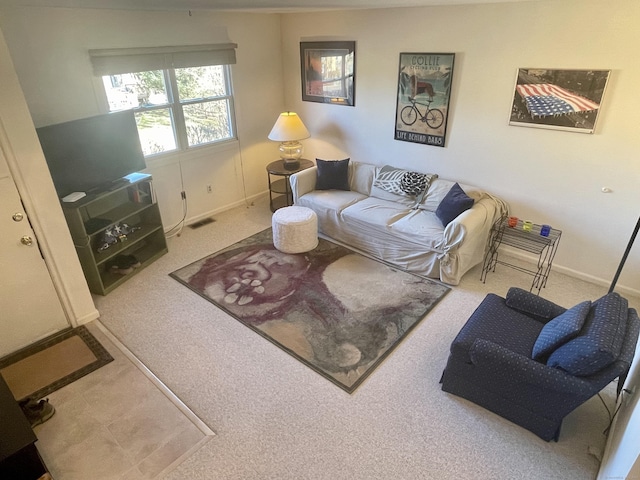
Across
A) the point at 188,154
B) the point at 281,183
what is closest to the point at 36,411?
the point at 188,154

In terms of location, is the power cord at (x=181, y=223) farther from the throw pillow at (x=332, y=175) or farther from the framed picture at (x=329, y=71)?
the framed picture at (x=329, y=71)

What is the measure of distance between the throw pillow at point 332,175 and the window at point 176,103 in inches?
52.4

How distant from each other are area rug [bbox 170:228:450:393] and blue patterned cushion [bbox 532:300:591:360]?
1002 mm

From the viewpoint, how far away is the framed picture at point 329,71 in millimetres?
4539

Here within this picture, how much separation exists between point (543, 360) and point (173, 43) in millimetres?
4351

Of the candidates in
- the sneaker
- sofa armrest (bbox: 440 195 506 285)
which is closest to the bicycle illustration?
sofa armrest (bbox: 440 195 506 285)

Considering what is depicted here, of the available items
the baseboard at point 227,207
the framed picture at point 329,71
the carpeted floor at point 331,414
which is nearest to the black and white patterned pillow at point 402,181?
the framed picture at point 329,71

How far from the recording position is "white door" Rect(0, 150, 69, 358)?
8.71ft

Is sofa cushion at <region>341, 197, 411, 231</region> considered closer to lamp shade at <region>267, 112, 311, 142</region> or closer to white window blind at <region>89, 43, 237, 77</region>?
lamp shade at <region>267, 112, 311, 142</region>

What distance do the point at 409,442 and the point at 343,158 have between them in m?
3.64

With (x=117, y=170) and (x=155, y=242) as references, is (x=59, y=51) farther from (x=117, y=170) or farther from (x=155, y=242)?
(x=155, y=242)

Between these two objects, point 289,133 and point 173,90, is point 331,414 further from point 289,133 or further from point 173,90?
point 173,90

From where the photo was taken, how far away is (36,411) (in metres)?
2.38

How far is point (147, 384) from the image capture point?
265cm
